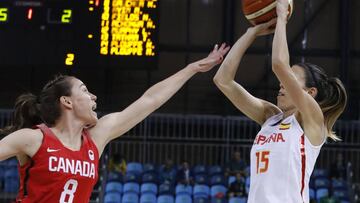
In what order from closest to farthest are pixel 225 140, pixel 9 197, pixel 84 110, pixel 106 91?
pixel 84 110 → pixel 9 197 → pixel 225 140 → pixel 106 91

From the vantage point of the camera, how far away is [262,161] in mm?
4340

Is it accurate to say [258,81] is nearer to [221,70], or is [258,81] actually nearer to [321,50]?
[321,50]

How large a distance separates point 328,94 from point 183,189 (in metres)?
9.39

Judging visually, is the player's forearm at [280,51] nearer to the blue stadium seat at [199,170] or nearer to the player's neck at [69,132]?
the player's neck at [69,132]

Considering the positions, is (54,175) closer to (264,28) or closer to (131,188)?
(264,28)

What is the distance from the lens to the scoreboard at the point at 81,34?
38.8 ft

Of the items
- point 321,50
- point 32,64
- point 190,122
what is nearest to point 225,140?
point 190,122

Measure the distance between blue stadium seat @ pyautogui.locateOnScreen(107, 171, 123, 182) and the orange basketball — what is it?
9724mm

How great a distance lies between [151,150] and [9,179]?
2.93 meters

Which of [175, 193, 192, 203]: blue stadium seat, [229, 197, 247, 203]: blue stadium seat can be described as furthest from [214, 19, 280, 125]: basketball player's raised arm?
[175, 193, 192, 203]: blue stadium seat

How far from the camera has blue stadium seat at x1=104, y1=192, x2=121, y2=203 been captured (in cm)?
1349

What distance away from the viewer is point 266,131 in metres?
4.46

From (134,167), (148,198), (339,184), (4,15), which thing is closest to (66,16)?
(4,15)

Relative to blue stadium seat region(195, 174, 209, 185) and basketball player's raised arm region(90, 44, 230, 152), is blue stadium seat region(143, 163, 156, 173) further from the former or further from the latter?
basketball player's raised arm region(90, 44, 230, 152)
